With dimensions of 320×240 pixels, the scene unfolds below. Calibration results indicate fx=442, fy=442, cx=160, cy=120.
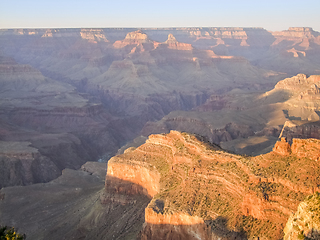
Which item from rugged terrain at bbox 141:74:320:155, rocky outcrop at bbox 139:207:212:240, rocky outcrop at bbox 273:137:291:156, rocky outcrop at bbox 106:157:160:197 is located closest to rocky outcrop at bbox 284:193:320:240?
rocky outcrop at bbox 139:207:212:240

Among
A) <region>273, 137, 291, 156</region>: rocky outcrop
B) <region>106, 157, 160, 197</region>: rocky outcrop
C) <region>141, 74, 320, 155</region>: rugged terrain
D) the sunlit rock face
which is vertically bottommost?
<region>141, 74, 320, 155</region>: rugged terrain

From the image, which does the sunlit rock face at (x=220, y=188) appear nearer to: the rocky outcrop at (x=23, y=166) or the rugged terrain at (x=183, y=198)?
the rugged terrain at (x=183, y=198)

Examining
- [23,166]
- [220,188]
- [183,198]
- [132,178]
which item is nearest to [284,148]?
[220,188]

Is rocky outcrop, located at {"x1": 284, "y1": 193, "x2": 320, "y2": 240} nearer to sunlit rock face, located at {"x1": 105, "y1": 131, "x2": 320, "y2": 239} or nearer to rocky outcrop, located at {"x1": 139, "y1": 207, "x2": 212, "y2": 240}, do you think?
sunlit rock face, located at {"x1": 105, "y1": 131, "x2": 320, "y2": 239}

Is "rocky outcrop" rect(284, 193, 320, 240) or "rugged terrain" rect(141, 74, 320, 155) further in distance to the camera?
"rugged terrain" rect(141, 74, 320, 155)

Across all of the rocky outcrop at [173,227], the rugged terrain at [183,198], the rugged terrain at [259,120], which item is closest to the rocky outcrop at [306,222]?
the rugged terrain at [183,198]

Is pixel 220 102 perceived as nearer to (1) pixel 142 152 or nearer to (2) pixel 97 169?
(2) pixel 97 169

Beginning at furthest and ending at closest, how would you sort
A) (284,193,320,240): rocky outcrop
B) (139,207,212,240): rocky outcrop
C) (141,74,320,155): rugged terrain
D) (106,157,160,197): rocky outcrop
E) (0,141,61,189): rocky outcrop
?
(141,74,320,155): rugged terrain, (0,141,61,189): rocky outcrop, (106,157,160,197): rocky outcrop, (139,207,212,240): rocky outcrop, (284,193,320,240): rocky outcrop

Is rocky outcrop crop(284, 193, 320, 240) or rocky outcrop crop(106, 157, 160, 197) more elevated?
rocky outcrop crop(284, 193, 320, 240)
